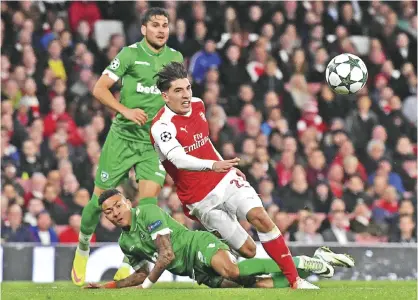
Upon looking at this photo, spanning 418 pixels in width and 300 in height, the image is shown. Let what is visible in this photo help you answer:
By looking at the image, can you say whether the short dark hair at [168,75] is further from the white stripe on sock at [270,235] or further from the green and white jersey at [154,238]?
the white stripe on sock at [270,235]

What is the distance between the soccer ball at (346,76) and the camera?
12.6 meters

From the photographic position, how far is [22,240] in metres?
15.2

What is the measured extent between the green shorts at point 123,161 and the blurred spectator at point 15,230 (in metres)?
2.83

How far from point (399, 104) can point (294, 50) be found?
179cm

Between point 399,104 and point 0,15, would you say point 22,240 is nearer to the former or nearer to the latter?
point 0,15

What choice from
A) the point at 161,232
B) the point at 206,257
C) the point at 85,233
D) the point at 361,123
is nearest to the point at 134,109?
the point at 85,233

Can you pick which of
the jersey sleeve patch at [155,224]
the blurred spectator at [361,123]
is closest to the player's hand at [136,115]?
the jersey sleeve patch at [155,224]

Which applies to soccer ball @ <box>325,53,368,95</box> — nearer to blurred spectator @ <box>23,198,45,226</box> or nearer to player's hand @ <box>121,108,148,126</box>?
A: player's hand @ <box>121,108,148,126</box>

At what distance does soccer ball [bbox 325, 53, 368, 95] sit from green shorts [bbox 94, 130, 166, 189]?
1989mm

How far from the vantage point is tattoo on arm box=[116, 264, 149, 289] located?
11.7m

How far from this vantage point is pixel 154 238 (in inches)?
444

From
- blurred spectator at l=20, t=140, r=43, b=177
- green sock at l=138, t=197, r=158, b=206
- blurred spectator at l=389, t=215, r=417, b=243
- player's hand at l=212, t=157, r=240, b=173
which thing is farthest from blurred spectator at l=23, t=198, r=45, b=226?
player's hand at l=212, t=157, r=240, b=173

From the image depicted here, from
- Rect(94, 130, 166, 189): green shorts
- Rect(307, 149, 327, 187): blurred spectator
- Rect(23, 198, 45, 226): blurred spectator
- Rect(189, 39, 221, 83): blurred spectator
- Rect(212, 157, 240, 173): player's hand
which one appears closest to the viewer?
Rect(212, 157, 240, 173): player's hand

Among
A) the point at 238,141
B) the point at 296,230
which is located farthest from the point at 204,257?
the point at 238,141
